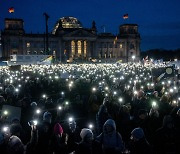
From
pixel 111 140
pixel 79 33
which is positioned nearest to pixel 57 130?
pixel 111 140

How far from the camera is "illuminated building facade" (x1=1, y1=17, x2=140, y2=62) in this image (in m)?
102

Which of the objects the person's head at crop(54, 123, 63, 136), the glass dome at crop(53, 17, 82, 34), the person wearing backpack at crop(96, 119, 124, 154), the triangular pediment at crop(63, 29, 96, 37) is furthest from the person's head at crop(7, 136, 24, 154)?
the glass dome at crop(53, 17, 82, 34)

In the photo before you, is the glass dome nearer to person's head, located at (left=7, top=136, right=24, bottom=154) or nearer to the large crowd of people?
the large crowd of people

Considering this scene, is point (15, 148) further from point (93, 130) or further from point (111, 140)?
point (93, 130)

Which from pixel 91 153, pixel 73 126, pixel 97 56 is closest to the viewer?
pixel 91 153

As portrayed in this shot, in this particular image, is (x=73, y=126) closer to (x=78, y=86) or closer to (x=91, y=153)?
(x=91, y=153)

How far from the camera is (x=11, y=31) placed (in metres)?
101

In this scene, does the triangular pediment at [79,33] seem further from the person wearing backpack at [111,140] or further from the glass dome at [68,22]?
the person wearing backpack at [111,140]

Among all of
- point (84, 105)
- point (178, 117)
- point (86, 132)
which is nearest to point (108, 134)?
point (86, 132)

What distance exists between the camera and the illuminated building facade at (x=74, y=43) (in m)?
102

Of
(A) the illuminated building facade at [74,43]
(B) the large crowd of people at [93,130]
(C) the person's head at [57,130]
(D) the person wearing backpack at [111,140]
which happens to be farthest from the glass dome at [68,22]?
(D) the person wearing backpack at [111,140]

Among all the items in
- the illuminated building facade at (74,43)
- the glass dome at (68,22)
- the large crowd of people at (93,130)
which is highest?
the glass dome at (68,22)

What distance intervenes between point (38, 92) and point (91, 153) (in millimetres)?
13575

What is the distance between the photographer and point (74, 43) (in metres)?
107
